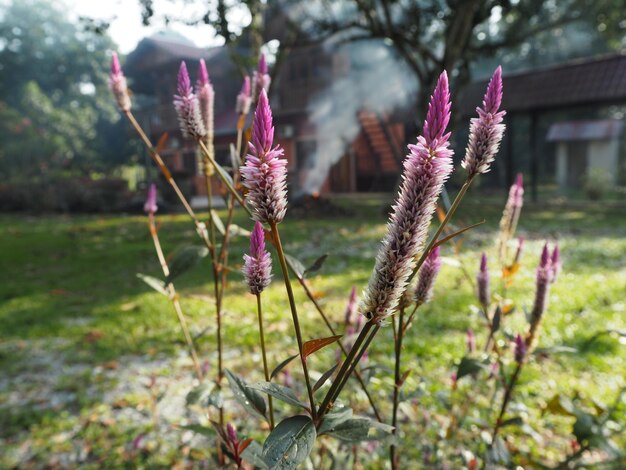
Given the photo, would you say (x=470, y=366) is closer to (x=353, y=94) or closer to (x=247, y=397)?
(x=247, y=397)

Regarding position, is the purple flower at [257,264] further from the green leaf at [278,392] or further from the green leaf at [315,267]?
the green leaf at [315,267]

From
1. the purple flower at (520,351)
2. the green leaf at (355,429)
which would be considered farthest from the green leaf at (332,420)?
the purple flower at (520,351)

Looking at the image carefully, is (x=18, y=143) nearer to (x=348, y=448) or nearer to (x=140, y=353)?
(x=140, y=353)

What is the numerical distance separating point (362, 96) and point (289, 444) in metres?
16.0

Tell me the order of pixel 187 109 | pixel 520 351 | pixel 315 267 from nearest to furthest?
pixel 187 109 < pixel 315 267 < pixel 520 351

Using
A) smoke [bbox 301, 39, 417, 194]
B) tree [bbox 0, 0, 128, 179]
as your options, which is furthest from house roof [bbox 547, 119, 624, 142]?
tree [bbox 0, 0, 128, 179]

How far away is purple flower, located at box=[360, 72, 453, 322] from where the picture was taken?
1.57 feet

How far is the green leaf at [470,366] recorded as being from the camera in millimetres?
1009

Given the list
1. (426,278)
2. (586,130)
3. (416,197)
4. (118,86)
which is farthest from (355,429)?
(586,130)

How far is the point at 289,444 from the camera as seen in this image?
56cm

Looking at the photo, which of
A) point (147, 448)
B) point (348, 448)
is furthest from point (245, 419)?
point (348, 448)

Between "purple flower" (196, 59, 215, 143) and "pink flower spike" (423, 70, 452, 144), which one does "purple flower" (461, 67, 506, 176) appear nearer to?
→ "pink flower spike" (423, 70, 452, 144)

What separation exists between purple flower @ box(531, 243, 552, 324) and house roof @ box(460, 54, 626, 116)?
10983 millimetres

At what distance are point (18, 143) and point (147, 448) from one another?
19.9 meters
